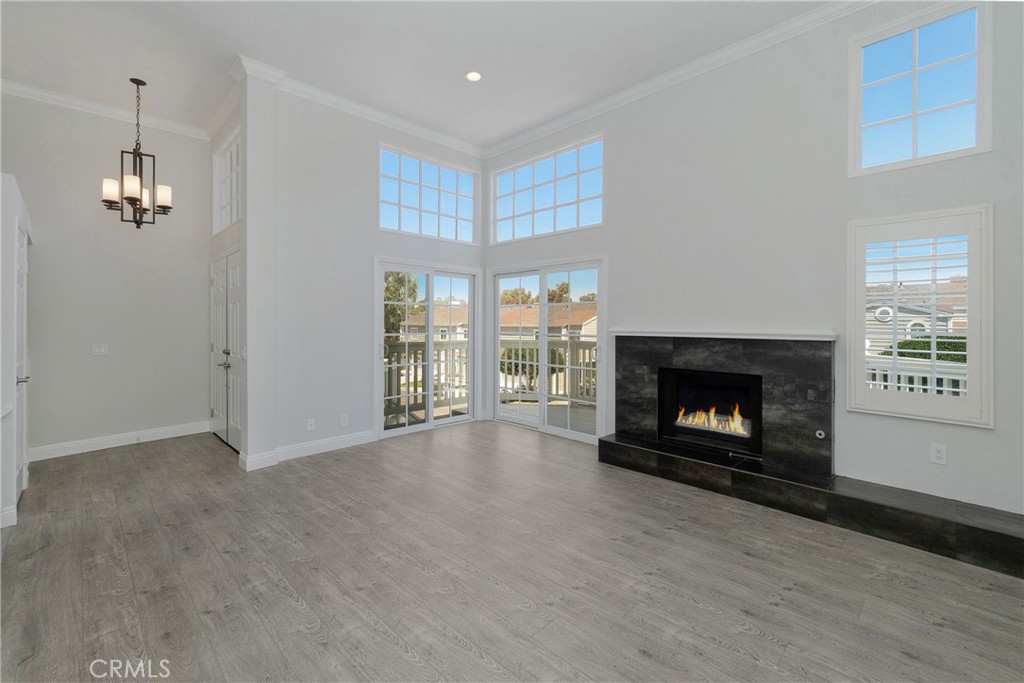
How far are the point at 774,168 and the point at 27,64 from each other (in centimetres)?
630

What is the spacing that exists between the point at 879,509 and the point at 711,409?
1.38 meters

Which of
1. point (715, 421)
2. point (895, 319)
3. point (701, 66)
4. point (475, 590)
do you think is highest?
point (701, 66)

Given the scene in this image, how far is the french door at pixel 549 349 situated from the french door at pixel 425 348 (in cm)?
50

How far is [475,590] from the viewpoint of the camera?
219cm

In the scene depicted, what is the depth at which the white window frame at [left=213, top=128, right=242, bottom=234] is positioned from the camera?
4.43 meters

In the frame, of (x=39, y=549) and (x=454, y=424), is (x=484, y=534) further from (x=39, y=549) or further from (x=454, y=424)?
(x=454, y=424)

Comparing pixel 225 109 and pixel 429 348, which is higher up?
pixel 225 109

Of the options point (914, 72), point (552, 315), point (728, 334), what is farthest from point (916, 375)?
point (552, 315)

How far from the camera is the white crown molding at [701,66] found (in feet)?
10.6

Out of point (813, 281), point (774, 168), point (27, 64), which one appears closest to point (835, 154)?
point (774, 168)

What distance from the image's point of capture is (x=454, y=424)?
228 inches

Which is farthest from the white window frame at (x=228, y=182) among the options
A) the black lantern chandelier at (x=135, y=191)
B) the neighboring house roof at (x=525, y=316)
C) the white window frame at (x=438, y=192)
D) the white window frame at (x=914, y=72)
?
the white window frame at (x=914, y=72)

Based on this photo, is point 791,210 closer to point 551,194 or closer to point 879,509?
point 879,509

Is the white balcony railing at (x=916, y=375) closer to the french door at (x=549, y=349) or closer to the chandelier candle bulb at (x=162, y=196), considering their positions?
the french door at (x=549, y=349)
